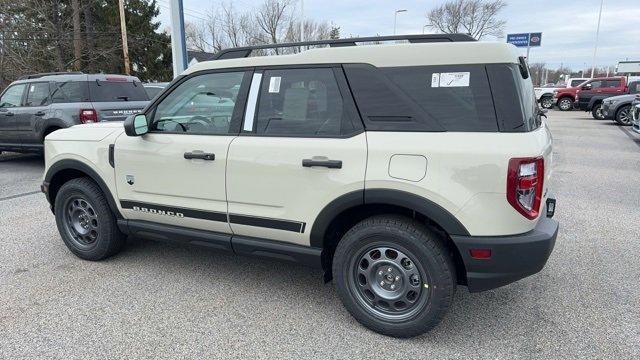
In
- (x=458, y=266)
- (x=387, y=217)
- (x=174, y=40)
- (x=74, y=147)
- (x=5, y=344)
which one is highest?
(x=174, y=40)

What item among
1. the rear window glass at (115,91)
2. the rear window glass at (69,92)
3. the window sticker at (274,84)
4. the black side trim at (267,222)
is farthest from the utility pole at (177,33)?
the black side trim at (267,222)

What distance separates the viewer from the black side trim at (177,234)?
3418mm

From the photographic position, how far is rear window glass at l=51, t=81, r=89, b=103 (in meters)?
8.34

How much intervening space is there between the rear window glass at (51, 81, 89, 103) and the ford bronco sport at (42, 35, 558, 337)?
5.45m

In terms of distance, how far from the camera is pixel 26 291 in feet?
11.8

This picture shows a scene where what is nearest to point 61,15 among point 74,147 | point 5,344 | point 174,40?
point 174,40

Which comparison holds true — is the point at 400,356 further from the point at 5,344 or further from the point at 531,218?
the point at 5,344

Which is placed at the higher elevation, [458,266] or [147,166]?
[147,166]

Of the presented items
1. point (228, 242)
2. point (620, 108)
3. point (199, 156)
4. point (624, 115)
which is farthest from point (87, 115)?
point (624, 115)

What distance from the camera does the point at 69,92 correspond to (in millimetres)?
8383

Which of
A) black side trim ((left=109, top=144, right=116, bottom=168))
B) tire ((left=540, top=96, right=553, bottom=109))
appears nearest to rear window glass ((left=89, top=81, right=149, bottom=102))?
black side trim ((left=109, top=144, right=116, bottom=168))

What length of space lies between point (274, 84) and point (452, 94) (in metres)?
1.23

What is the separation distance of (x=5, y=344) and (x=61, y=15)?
75.6 ft

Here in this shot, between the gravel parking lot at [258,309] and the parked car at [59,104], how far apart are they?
3.90 m
